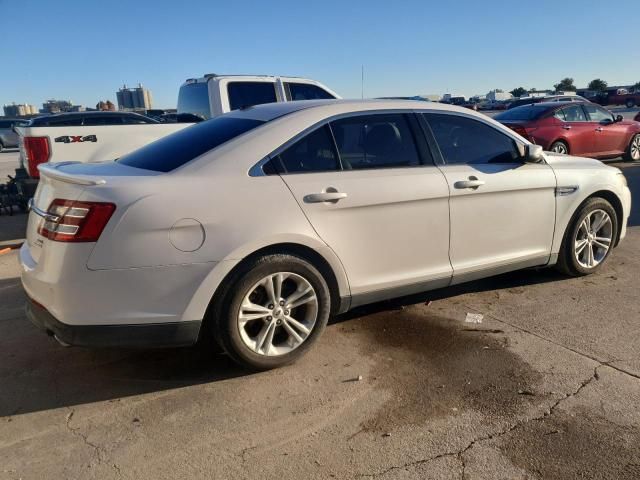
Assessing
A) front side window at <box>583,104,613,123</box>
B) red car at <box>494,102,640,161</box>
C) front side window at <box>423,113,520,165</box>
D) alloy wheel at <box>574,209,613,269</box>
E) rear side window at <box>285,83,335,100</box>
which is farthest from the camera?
front side window at <box>583,104,613,123</box>

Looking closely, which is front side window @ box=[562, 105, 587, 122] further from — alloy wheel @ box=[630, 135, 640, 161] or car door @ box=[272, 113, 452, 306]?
car door @ box=[272, 113, 452, 306]

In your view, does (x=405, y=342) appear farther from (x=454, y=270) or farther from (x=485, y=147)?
(x=485, y=147)

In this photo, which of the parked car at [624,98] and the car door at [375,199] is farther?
the parked car at [624,98]

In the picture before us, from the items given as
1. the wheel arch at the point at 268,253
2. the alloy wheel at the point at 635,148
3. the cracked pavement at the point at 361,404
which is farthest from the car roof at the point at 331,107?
the alloy wheel at the point at 635,148

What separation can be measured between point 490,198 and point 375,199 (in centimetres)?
109

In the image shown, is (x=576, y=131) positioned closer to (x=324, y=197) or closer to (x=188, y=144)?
(x=324, y=197)

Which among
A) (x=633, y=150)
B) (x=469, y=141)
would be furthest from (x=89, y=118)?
(x=633, y=150)

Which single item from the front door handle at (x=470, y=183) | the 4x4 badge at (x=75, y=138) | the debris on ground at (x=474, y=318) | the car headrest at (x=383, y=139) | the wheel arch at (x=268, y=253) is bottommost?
the debris on ground at (x=474, y=318)

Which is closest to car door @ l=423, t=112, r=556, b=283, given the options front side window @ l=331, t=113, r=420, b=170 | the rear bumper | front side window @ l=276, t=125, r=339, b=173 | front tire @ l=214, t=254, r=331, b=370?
front side window @ l=331, t=113, r=420, b=170

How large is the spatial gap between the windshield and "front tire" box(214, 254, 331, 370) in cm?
592

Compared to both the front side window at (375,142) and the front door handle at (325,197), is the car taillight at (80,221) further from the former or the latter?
the front side window at (375,142)

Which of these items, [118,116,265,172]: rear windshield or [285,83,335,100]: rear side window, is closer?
[118,116,265,172]: rear windshield

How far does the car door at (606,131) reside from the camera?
1299cm

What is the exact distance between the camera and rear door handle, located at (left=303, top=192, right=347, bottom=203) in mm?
3533
